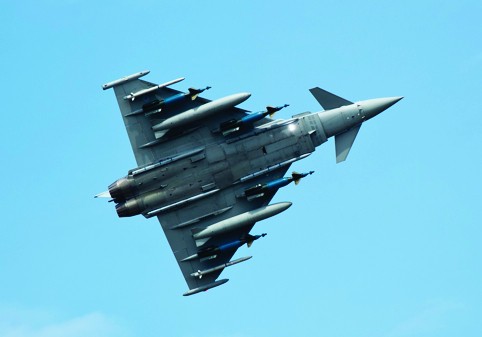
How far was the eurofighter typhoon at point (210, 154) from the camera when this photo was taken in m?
52.8

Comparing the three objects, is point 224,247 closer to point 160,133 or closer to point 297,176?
point 297,176

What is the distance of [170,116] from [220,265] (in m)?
8.80

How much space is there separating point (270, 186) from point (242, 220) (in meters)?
2.41

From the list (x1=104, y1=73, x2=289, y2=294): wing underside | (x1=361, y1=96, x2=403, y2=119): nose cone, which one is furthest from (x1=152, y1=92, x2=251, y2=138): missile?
(x1=361, y1=96, x2=403, y2=119): nose cone

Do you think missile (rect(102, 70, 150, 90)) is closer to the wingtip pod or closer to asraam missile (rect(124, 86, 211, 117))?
asraam missile (rect(124, 86, 211, 117))

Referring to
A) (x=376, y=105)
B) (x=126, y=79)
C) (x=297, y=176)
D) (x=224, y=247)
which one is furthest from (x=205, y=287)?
(x=376, y=105)

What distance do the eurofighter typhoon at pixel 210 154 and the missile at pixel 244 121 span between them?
0.18 feet

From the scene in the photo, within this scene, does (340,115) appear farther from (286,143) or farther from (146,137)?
(146,137)

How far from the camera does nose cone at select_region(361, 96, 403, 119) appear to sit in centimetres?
5391

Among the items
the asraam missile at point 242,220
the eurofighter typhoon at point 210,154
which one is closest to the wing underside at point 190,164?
the eurofighter typhoon at point 210,154

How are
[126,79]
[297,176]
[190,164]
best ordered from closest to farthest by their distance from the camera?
[190,164] → [126,79] → [297,176]

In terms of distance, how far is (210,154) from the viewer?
53.0 m

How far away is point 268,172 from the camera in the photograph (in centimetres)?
5341

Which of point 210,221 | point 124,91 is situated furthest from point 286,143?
point 124,91
